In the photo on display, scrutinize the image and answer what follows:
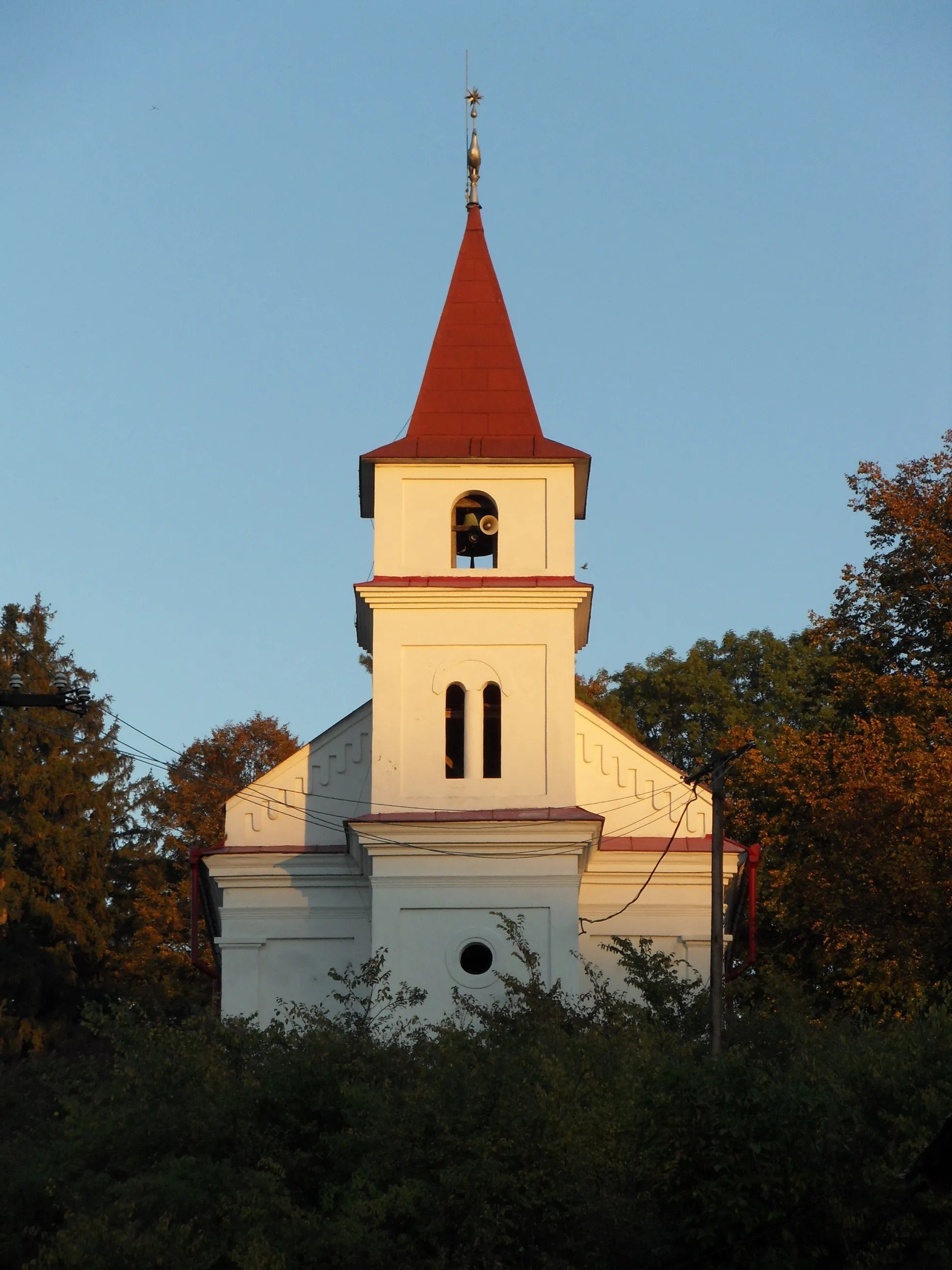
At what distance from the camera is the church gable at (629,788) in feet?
97.5

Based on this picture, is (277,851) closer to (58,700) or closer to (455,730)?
(455,730)

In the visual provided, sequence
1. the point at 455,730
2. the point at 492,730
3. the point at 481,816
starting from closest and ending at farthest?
the point at 481,816 < the point at 492,730 < the point at 455,730

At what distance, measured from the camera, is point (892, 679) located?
104ft

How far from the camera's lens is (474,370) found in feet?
97.6

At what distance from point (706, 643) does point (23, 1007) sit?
20185 mm

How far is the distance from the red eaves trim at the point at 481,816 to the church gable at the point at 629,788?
9.50ft

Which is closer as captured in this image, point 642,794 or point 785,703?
point 642,794

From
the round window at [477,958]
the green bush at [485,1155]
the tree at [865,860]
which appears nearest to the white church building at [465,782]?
the round window at [477,958]

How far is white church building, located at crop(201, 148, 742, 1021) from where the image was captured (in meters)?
26.3

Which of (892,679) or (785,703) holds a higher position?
(785,703)

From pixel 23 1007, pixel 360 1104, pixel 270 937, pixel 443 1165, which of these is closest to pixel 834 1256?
pixel 443 1165

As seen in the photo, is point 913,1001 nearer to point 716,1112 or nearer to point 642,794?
point 716,1112

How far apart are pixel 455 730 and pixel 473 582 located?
2280mm

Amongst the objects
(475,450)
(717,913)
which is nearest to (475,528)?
(475,450)
